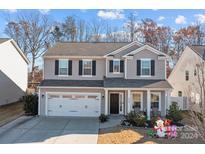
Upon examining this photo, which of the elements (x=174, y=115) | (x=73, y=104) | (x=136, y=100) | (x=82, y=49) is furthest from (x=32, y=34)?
(x=174, y=115)

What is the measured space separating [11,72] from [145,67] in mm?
15575

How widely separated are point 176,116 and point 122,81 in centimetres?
538

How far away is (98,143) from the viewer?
58.3 feet

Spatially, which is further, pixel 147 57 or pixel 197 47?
pixel 197 47

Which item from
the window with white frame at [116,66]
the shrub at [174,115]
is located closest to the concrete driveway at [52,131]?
the window with white frame at [116,66]

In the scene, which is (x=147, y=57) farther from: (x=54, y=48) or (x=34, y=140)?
(x=34, y=140)

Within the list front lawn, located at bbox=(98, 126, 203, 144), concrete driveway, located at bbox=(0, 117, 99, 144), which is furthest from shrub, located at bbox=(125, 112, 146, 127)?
concrete driveway, located at bbox=(0, 117, 99, 144)

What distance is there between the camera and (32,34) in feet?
158

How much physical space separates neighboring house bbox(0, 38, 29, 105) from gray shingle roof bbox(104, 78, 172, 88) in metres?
11.8

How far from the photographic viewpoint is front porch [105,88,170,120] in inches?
1089

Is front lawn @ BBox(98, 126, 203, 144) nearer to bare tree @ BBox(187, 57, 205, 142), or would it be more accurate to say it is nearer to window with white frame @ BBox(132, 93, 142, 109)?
bare tree @ BBox(187, 57, 205, 142)

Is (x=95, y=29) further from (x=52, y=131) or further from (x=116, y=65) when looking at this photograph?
(x=52, y=131)
